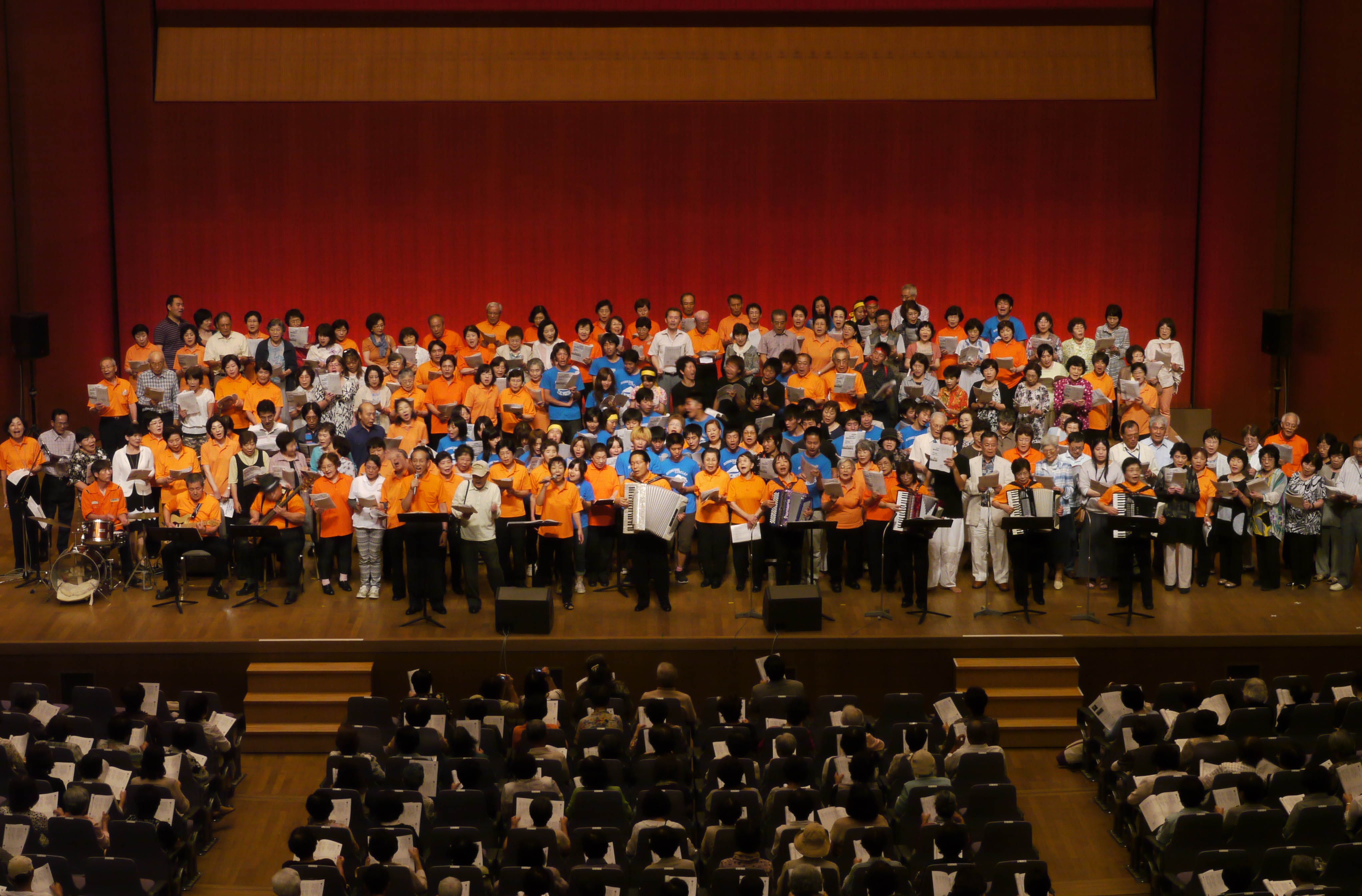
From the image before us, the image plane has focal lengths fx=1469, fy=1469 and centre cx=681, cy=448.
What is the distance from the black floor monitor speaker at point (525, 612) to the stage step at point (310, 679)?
1077 mm

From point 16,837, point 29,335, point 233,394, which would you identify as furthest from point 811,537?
point 29,335

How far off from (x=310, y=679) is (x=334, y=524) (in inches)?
58.1

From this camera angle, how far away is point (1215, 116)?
17.0 meters

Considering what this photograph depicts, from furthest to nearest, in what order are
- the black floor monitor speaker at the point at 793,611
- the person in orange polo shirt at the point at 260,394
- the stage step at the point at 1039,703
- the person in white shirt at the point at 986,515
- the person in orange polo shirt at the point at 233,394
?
the person in orange polo shirt at the point at 260,394
the person in orange polo shirt at the point at 233,394
the person in white shirt at the point at 986,515
the black floor monitor speaker at the point at 793,611
the stage step at the point at 1039,703

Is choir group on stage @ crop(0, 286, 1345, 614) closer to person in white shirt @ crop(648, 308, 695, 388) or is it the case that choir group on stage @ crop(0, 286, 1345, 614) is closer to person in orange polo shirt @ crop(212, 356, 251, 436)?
person in orange polo shirt @ crop(212, 356, 251, 436)

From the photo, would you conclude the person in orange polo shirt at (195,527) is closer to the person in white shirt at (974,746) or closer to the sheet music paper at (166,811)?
the sheet music paper at (166,811)

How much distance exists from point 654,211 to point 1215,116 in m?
6.62

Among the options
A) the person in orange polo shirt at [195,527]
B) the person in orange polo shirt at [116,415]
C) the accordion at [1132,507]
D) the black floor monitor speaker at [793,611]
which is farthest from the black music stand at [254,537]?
the accordion at [1132,507]

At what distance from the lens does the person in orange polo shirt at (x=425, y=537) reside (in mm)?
11727

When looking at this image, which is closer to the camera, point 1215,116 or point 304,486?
point 304,486

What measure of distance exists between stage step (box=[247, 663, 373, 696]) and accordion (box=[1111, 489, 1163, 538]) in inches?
233

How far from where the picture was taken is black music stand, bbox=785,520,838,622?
11555 mm

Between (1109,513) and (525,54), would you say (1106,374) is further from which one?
(525,54)

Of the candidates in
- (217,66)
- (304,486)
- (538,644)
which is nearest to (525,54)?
(217,66)
